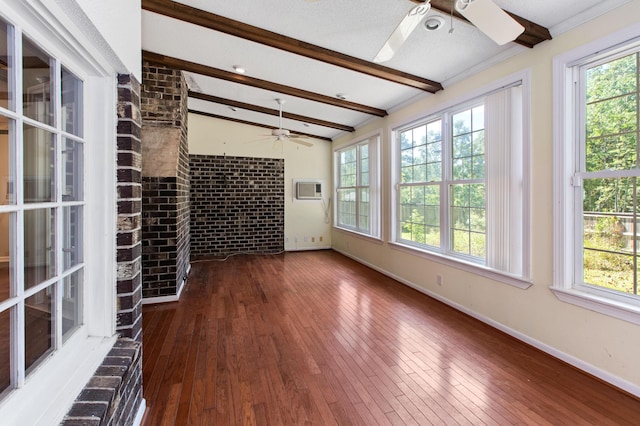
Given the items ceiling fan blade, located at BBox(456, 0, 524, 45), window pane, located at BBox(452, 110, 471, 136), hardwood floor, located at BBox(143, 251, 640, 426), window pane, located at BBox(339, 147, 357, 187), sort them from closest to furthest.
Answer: ceiling fan blade, located at BBox(456, 0, 524, 45), hardwood floor, located at BBox(143, 251, 640, 426), window pane, located at BBox(452, 110, 471, 136), window pane, located at BBox(339, 147, 357, 187)

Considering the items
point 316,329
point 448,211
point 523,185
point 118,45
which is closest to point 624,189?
point 523,185

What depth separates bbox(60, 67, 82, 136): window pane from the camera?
129 cm

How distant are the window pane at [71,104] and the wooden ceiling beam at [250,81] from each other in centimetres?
280

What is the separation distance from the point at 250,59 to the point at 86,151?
257 cm

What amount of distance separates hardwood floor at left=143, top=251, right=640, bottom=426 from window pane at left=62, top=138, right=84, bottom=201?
1.30m

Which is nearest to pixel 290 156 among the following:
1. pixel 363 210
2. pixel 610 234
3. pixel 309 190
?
pixel 309 190

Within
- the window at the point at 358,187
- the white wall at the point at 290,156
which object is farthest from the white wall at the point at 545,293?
the white wall at the point at 290,156

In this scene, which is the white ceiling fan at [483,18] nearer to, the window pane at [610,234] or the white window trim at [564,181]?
the white window trim at [564,181]

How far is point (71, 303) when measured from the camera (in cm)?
139

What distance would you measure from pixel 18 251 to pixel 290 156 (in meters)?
6.18

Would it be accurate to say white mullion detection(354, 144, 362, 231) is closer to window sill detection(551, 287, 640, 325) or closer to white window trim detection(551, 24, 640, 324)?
white window trim detection(551, 24, 640, 324)

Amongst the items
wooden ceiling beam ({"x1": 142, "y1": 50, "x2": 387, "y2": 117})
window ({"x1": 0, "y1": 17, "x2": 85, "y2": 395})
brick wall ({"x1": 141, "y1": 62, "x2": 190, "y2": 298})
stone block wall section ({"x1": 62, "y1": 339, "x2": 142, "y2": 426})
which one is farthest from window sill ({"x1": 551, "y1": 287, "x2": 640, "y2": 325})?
brick wall ({"x1": 141, "y1": 62, "x2": 190, "y2": 298})

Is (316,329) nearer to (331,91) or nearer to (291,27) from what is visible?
(291,27)

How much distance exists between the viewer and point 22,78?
3.29 ft
